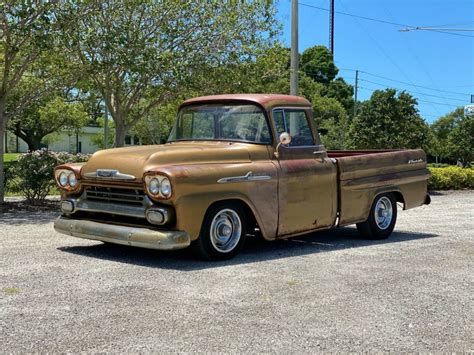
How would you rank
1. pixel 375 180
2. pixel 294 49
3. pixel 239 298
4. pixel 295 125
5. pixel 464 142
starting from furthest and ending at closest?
pixel 464 142 < pixel 294 49 < pixel 375 180 < pixel 295 125 < pixel 239 298

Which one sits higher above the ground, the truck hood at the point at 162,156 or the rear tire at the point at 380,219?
the truck hood at the point at 162,156

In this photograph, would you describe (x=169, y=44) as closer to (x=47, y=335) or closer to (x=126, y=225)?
(x=126, y=225)

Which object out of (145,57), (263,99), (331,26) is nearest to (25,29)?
(145,57)

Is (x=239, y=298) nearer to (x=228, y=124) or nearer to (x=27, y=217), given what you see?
(x=228, y=124)

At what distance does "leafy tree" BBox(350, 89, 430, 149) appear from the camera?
19.2 meters

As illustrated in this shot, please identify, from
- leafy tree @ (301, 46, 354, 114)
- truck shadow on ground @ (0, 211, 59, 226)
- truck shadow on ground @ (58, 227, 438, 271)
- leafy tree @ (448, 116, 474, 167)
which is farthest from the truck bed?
leafy tree @ (301, 46, 354, 114)

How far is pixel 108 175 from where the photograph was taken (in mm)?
6613

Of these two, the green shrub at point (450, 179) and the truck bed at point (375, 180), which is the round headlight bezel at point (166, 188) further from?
the green shrub at point (450, 179)

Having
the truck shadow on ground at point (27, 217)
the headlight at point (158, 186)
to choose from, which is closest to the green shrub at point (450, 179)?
the truck shadow on ground at point (27, 217)

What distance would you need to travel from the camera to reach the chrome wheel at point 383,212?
8.87 meters

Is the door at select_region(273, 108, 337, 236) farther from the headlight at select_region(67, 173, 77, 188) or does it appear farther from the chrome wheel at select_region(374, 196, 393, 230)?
the headlight at select_region(67, 173, 77, 188)

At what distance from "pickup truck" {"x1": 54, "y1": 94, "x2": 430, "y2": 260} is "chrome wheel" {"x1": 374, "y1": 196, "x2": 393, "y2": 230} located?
0.18 meters

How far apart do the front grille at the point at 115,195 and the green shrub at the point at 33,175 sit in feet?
19.3

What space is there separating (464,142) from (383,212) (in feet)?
77.3
